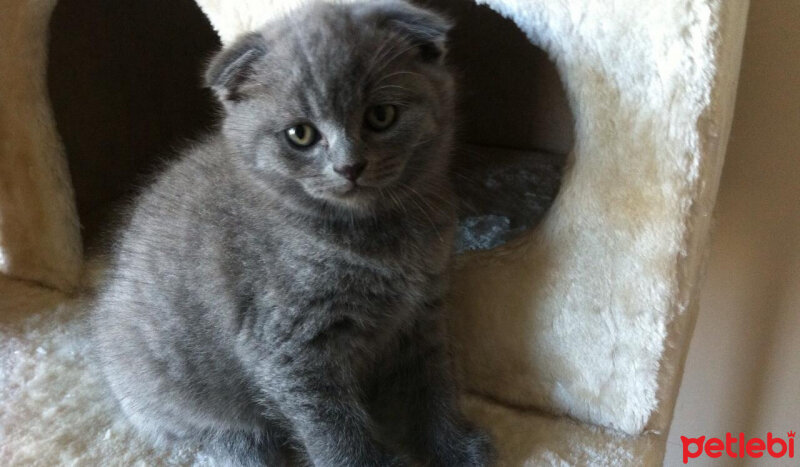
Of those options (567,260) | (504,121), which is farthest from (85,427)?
(504,121)

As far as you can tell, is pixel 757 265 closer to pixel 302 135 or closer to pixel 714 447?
pixel 714 447

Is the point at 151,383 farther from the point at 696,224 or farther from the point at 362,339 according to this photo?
the point at 696,224

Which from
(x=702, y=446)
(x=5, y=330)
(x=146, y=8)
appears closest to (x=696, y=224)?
(x=702, y=446)

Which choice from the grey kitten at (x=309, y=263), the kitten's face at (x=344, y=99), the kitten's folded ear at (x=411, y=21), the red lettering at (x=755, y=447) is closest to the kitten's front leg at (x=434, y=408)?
the grey kitten at (x=309, y=263)

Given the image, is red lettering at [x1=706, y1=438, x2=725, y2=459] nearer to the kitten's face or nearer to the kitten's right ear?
the kitten's face

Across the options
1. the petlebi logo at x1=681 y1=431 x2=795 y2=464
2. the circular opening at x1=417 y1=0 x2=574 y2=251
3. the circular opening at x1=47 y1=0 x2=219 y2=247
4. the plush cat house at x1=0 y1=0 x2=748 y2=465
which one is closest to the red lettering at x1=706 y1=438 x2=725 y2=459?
the petlebi logo at x1=681 y1=431 x2=795 y2=464
